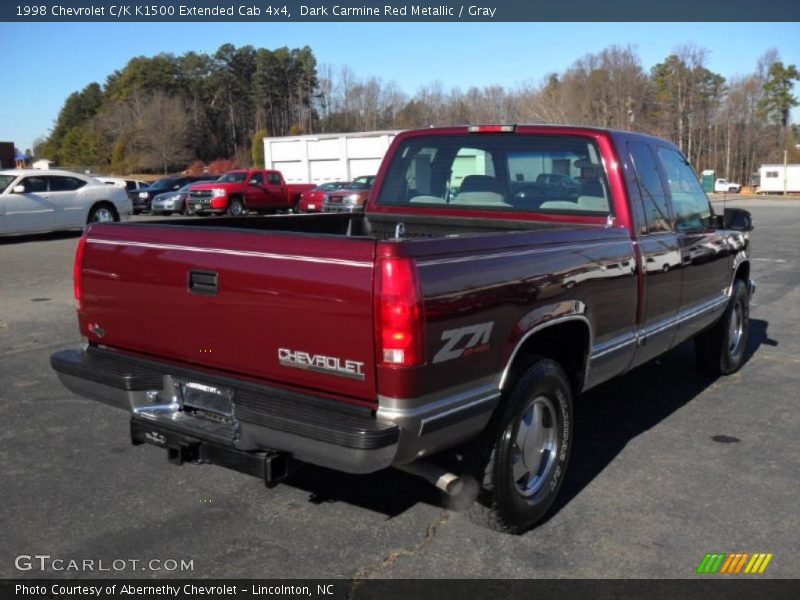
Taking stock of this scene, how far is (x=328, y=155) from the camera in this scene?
3712cm

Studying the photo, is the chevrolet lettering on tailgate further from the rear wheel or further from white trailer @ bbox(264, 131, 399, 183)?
white trailer @ bbox(264, 131, 399, 183)

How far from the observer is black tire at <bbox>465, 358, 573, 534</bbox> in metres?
3.39

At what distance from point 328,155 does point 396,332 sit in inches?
1387

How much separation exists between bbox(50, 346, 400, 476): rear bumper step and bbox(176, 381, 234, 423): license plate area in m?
0.02

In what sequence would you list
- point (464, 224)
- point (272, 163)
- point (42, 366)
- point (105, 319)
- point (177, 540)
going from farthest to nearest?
point (272, 163) < point (42, 366) < point (464, 224) < point (105, 319) < point (177, 540)

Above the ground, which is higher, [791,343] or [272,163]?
[272,163]

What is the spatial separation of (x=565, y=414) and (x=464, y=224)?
1.60m

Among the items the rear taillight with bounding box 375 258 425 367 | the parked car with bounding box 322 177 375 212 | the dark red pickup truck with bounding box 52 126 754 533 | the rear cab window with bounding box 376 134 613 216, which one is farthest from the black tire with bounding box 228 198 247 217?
the rear taillight with bounding box 375 258 425 367

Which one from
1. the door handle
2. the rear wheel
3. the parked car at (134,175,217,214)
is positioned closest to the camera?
the door handle

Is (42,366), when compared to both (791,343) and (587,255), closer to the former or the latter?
(587,255)

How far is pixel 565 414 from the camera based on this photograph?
3861 millimetres

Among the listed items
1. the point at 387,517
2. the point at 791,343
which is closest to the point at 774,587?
the point at 387,517

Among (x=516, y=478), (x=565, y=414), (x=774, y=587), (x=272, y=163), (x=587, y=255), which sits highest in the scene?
(x=272, y=163)

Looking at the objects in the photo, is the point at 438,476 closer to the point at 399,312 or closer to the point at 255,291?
the point at 399,312
